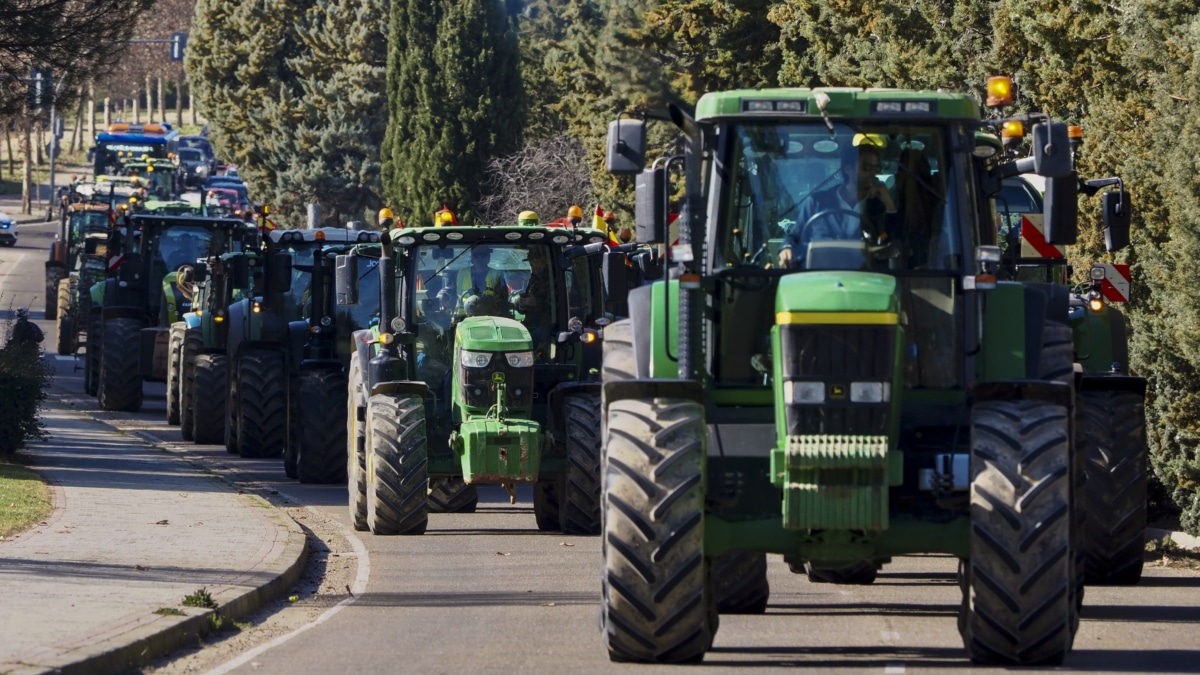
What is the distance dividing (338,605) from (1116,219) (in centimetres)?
596

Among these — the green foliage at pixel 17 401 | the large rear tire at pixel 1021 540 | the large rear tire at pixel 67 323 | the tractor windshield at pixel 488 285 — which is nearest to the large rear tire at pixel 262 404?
the green foliage at pixel 17 401

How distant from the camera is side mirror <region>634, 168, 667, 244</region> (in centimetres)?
1057

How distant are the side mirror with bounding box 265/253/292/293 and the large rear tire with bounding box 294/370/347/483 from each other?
5.84 ft

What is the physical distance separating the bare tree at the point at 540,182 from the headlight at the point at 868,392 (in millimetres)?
36846

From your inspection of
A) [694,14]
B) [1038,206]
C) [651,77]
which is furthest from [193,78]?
[651,77]

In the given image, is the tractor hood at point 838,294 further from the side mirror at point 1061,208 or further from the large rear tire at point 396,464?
the large rear tire at point 396,464

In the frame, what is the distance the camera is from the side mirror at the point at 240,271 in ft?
83.0

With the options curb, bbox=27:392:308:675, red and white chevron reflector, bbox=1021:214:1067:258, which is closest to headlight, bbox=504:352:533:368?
curb, bbox=27:392:308:675

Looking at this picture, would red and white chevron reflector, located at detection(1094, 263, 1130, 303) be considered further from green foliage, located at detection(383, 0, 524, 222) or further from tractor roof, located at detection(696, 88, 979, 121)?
green foliage, located at detection(383, 0, 524, 222)

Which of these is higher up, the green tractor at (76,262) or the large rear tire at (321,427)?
the green tractor at (76,262)

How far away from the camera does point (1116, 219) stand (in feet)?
46.0

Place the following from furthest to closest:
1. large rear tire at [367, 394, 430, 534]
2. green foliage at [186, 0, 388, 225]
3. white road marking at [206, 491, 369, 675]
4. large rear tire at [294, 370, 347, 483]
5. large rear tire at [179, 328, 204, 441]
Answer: green foliage at [186, 0, 388, 225]
large rear tire at [179, 328, 204, 441]
large rear tire at [294, 370, 347, 483]
large rear tire at [367, 394, 430, 534]
white road marking at [206, 491, 369, 675]

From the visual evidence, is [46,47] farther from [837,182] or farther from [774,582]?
[837,182]

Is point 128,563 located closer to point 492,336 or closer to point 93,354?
point 492,336
